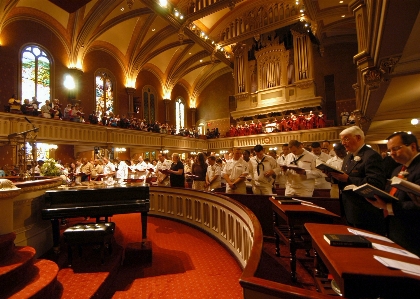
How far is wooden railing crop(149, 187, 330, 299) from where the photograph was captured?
1296 millimetres

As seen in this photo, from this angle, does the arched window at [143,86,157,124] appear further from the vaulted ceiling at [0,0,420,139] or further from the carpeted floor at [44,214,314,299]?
the carpeted floor at [44,214,314,299]

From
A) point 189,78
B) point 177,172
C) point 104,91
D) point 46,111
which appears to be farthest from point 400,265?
point 189,78

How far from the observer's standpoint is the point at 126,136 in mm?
14969

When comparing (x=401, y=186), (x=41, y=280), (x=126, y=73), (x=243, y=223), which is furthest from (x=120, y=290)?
(x=126, y=73)

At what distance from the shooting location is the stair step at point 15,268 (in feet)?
8.09

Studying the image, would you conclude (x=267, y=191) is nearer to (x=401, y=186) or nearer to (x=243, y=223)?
(x=243, y=223)

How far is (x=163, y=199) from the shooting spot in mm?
7418

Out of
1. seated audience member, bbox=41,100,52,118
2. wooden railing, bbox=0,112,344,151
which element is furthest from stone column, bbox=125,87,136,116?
seated audience member, bbox=41,100,52,118

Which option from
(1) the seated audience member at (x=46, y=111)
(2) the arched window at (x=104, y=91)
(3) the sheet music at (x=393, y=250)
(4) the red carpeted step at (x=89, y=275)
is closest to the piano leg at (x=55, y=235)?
(4) the red carpeted step at (x=89, y=275)

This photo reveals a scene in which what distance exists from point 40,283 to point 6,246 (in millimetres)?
597

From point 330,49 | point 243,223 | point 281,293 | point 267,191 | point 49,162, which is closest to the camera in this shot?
point 281,293

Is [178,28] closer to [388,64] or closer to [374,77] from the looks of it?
[374,77]

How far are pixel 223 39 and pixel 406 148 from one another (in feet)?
66.1

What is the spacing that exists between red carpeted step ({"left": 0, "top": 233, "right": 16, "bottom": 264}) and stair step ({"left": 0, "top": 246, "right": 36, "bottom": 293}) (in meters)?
0.05
